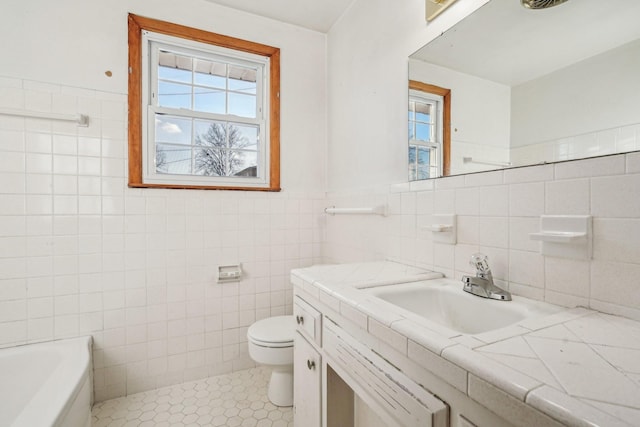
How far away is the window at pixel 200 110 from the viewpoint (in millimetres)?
1836

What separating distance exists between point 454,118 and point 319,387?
1234 millimetres

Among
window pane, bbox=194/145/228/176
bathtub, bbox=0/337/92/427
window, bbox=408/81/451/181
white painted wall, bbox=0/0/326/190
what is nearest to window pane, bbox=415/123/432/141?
window, bbox=408/81/451/181

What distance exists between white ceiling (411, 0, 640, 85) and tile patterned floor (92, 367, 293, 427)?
1.96 meters

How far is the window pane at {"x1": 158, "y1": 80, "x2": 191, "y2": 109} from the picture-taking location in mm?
1939

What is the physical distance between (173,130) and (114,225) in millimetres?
726

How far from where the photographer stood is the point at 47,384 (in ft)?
4.00

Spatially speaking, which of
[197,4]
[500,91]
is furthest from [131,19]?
[500,91]

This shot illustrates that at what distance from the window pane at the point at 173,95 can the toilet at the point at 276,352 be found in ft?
5.18

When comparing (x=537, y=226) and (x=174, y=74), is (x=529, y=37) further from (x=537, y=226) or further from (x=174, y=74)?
(x=174, y=74)

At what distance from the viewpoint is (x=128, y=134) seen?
1.79 m

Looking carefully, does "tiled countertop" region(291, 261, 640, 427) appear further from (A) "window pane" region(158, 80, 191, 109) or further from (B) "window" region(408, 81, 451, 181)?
(A) "window pane" region(158, 80, 191, 109)

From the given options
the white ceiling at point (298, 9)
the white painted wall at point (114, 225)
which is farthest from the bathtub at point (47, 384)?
the white ceiling at point (298, 9)

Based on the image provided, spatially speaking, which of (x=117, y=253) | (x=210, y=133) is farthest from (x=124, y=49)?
(x=117, y=253)

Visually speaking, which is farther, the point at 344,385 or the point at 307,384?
the point at 307,384
